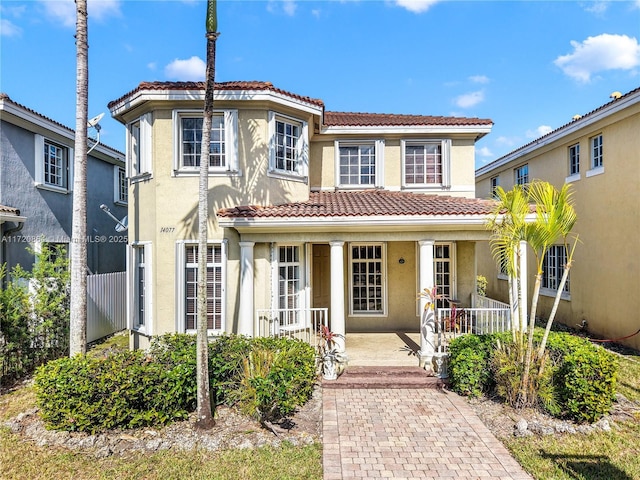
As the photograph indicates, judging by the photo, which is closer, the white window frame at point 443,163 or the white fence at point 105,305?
the white fence at point 105,305

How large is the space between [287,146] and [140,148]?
13.8ft

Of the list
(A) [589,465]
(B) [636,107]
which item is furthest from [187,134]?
(B) [636,107]

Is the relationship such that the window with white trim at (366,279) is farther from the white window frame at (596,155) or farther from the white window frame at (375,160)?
the white window frame at (596,155)

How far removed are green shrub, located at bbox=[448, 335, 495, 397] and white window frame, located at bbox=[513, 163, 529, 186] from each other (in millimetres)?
12667

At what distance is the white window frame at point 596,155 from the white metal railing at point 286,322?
446 inches

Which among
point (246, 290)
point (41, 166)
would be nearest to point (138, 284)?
point (246, 290)

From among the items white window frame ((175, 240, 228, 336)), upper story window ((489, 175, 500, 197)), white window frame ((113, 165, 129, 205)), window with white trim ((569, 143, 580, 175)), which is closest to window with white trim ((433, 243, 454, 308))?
window with white trim ((569, 143, 580, 175))

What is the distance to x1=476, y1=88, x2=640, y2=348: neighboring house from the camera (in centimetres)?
1145

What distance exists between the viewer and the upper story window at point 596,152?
13016 mm

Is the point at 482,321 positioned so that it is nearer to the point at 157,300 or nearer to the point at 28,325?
the point at 157,300

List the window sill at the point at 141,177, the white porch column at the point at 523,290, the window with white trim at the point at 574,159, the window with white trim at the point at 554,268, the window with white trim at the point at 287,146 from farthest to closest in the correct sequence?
1. the window with white trim at the point at 554,268
2. the window with white trim at the point at 574,159
3. the window with white trim at the point at 287,146
4. the window sill at the point at 141,177
5. the white porch column at the point at 523,290

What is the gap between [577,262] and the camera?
46.6 ft

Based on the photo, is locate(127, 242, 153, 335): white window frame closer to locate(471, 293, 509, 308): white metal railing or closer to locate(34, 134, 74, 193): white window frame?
locate(34, 134, 74, 193): white window frame

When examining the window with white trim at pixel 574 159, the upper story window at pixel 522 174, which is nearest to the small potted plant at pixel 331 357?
Result: the window with white trim at pixel 574 159
